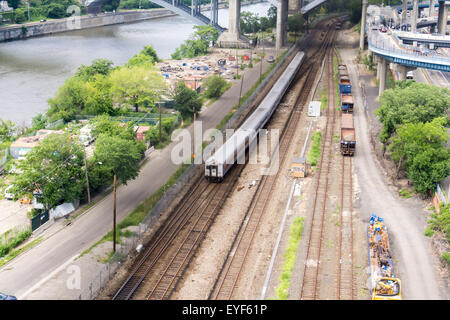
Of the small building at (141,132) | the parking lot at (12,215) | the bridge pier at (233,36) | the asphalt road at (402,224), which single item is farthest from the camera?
the bridge pier at (233,36)

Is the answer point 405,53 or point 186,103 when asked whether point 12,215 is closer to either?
point 186,103

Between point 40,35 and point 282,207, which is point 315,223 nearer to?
point 282,207

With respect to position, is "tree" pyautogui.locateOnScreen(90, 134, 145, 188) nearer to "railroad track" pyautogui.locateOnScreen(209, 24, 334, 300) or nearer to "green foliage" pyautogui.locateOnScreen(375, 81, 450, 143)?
"railroad track" pyautogui.locateOnScreen(209, 24, 334, 300)

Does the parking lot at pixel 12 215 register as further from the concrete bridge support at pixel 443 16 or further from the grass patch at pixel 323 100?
the concrete bridge support at pixel 443 16

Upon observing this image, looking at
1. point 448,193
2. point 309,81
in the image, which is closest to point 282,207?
point 448,193

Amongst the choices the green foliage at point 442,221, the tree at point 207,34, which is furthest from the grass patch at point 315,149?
the tree at point 207,34

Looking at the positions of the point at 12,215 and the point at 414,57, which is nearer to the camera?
the point at 12,215

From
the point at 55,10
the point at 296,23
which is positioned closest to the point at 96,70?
the point at 296,23
